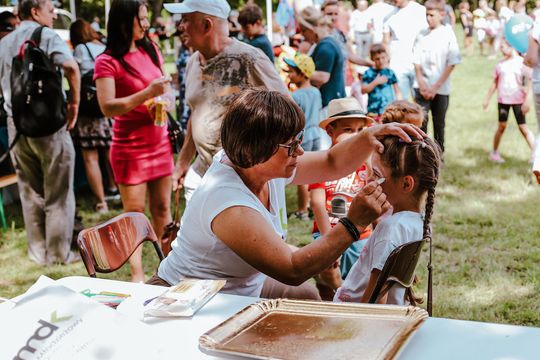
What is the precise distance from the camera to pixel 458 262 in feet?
14.5

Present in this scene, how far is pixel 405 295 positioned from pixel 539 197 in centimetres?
420

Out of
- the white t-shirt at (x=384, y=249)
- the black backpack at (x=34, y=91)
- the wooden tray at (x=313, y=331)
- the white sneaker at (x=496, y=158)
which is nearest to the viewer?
the wooden tray at (x=313, y=331)

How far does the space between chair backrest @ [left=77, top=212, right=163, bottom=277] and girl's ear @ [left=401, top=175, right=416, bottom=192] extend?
108 cm

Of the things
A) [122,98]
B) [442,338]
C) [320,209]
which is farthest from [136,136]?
[442,338]

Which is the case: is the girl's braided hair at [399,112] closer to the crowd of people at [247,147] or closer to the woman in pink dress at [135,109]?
the crowd of people at [247,147]

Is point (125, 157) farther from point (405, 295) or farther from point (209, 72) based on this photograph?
point (405, 295)

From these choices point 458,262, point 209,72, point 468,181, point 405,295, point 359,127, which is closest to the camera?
point 405,295

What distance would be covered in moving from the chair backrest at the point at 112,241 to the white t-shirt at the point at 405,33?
555cm

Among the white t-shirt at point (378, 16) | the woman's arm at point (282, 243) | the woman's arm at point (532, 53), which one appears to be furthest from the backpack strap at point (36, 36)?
the white t-shirt at point (378, 16)

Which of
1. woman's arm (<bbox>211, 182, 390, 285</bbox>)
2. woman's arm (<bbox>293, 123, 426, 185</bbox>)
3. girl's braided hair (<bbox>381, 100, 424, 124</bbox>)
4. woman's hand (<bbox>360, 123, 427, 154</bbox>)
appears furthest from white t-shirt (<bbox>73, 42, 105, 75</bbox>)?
woman's arm (<bbox>211, 182, 390, 285</bbox>)

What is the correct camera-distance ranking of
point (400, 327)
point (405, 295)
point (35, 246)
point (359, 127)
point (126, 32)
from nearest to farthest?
point (400, 327) → point (405, 295) → point (359, 127) → point (126, 32) → point (35, 246)

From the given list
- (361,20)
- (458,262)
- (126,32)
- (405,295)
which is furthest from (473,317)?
(361,20)

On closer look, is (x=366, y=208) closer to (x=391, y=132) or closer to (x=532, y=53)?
(x=391, y=132)

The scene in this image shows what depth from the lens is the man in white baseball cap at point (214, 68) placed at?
10.2 ft
